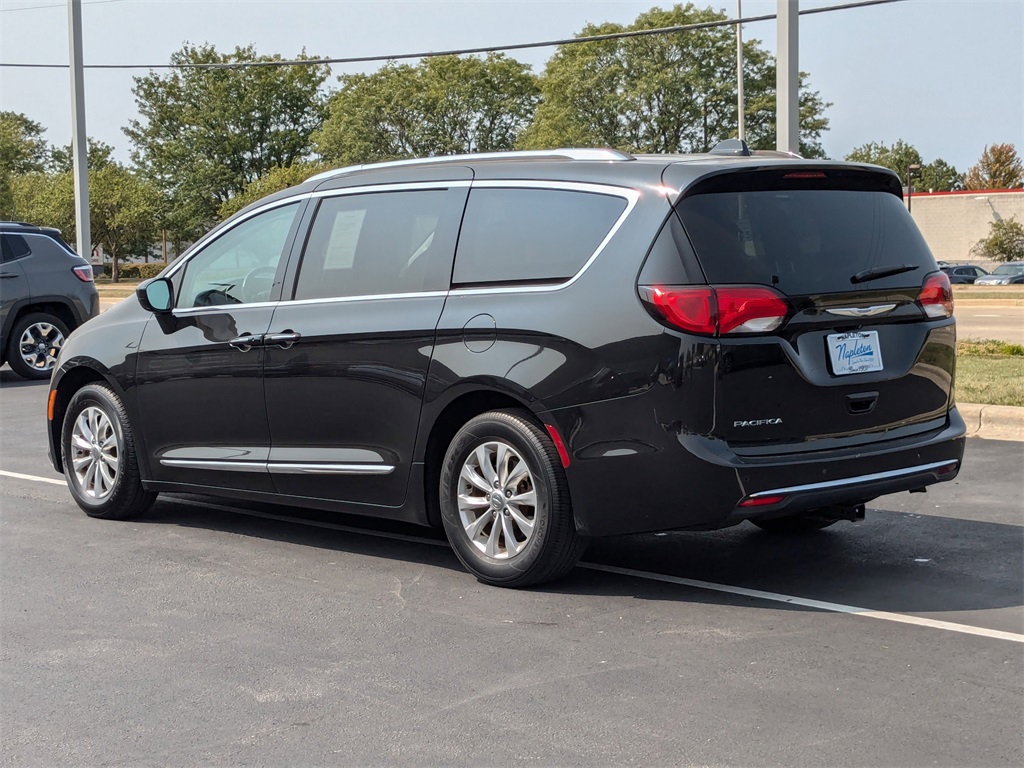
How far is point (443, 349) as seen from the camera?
587 centimetres

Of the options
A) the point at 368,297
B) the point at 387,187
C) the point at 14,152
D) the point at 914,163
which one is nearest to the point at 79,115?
the point at 387,187

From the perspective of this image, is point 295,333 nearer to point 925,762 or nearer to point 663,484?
point 663,484

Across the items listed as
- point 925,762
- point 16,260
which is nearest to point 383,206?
point 925,762

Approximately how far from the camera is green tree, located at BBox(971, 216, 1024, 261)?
71812 millimetres

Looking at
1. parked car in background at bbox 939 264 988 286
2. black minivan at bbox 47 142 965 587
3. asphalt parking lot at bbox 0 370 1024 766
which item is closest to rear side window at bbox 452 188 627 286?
black minivan at bbox 47 142 965 587

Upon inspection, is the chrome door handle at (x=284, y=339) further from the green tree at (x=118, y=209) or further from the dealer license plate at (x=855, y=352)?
the green tree at (x=118, y=209)

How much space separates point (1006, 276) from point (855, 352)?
5022 centimetres

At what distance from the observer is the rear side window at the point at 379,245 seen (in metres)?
6.11

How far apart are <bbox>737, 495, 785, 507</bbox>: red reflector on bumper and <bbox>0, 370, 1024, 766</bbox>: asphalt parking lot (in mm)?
452

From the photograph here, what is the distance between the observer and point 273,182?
223 ft

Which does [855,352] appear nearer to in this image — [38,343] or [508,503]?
[508,503]

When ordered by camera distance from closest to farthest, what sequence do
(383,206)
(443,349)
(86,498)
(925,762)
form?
(925,762), (443,349), (383,206), (86,498)

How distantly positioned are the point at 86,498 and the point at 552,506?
3.32m

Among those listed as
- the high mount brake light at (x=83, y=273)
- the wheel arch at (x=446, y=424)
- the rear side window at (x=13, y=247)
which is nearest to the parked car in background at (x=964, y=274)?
the high mount brake light at (x=83, y=273)
